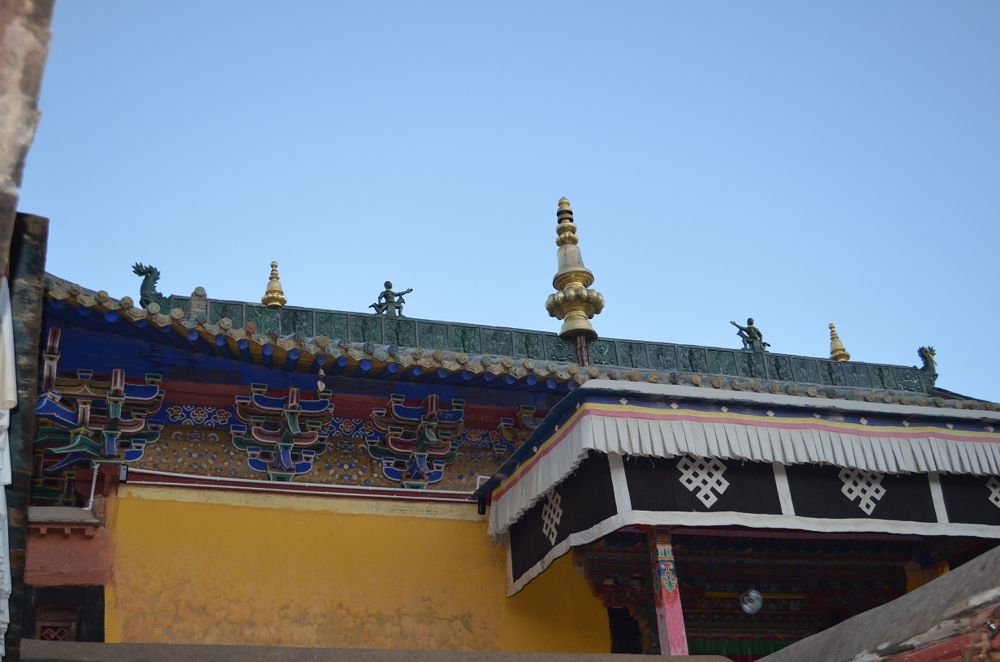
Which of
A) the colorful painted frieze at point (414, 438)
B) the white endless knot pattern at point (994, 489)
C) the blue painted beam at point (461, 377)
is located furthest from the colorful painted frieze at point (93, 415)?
the white endless knot pattern at point (994, 489)

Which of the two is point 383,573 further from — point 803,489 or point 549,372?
point 803,489

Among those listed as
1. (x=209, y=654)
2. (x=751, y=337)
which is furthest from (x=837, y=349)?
(x=209, y=654)

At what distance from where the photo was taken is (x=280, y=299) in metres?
11.8

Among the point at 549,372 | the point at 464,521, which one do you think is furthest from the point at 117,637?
the point at 549,372

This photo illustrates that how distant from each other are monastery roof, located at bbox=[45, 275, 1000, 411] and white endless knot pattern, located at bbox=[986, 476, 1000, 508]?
1.28 m

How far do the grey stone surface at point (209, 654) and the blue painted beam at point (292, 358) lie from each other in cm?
273

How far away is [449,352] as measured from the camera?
9.34 metres

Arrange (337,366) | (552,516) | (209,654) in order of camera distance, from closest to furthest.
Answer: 1. (209,654)
2. (552,516)
3. (337,366)

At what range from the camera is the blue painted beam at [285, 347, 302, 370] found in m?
8.50

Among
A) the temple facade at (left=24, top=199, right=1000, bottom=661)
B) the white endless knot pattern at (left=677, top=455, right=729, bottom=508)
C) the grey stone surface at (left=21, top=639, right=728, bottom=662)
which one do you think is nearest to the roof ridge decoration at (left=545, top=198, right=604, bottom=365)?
the temple facade at (left=24, top=199, right=1000, bottom=661)

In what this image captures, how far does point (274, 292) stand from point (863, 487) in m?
6.70

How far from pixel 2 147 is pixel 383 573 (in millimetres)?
7195

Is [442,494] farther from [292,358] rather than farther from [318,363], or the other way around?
[292,358]

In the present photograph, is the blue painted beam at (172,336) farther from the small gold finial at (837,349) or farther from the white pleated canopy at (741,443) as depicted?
the small gold finial at (837,349)
